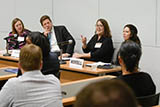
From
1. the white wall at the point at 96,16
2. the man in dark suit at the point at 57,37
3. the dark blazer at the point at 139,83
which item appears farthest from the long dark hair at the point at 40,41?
the man in dark suit at the point at 57,37

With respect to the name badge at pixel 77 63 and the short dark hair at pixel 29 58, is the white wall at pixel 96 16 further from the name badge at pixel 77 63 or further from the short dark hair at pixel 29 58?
the short dark hair at pixel 29 58

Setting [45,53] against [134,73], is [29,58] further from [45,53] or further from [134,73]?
[45,53]

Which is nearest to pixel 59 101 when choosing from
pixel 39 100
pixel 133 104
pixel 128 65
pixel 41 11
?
pixel 39 100

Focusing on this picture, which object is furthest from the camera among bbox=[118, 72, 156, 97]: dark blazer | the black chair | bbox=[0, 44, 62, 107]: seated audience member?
bbox=[118, 72, 156, 97]: dark blazer

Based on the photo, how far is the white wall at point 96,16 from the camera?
5.16 meters

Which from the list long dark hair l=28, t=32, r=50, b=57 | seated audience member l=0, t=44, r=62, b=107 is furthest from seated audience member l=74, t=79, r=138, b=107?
long dark hair l=28, t=32, r=50, b=57

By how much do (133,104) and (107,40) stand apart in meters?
4.52

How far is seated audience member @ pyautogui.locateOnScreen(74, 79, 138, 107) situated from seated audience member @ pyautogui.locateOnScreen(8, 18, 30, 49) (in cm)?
549

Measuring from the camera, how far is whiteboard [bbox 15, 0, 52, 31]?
7328 millimetres

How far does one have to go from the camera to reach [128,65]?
2389 millimetres

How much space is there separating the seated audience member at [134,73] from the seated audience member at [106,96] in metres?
1.53

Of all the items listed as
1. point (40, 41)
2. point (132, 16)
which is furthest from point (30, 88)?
point (132, 16)

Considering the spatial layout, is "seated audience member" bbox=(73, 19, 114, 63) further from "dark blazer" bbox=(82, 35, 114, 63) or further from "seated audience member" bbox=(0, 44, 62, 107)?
"seated audience member" bbox=(0, 44, 62, 107)

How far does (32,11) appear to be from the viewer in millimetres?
7621
